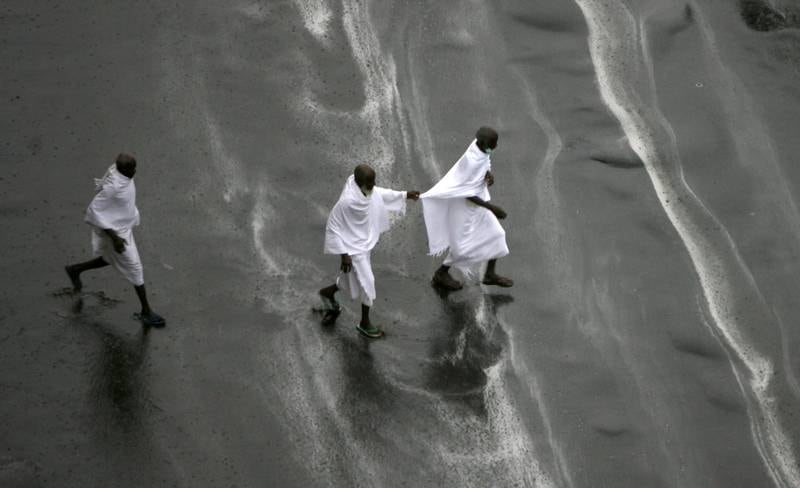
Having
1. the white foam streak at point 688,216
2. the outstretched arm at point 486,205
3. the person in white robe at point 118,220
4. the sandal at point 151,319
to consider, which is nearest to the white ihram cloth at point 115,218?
the person in white robe at point 118,220

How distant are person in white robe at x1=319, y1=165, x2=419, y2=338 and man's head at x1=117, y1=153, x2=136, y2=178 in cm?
177

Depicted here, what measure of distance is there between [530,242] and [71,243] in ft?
15.3

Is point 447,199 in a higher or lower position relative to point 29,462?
higher

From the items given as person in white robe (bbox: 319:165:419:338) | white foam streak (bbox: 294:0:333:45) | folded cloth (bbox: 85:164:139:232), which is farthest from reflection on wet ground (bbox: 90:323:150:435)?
white foam streak (bbox: 294:0:333:45)

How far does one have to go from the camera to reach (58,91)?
1168 cm

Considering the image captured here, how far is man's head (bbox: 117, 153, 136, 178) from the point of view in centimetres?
860

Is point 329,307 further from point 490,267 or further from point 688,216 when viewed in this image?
point 688,216

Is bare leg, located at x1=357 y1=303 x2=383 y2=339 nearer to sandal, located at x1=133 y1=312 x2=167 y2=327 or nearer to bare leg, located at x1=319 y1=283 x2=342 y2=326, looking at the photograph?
bare leg, located at x1=319 y1=283 x2=342 y2=326

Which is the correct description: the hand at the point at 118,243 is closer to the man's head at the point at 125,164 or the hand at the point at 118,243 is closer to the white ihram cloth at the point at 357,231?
the man's head at the point at 125,164

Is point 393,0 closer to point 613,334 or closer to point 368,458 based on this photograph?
point 613,334

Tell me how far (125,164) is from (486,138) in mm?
3256

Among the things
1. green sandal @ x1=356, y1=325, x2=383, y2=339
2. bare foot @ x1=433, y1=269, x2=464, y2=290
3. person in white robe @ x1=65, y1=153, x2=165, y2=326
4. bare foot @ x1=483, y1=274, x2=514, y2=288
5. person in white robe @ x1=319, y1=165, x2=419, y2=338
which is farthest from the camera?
bare foot @ x1=483, y1=274, x2=514, y2=288

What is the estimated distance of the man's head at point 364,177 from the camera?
8.90 meters

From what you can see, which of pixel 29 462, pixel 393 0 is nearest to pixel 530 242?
pixel 393 0
